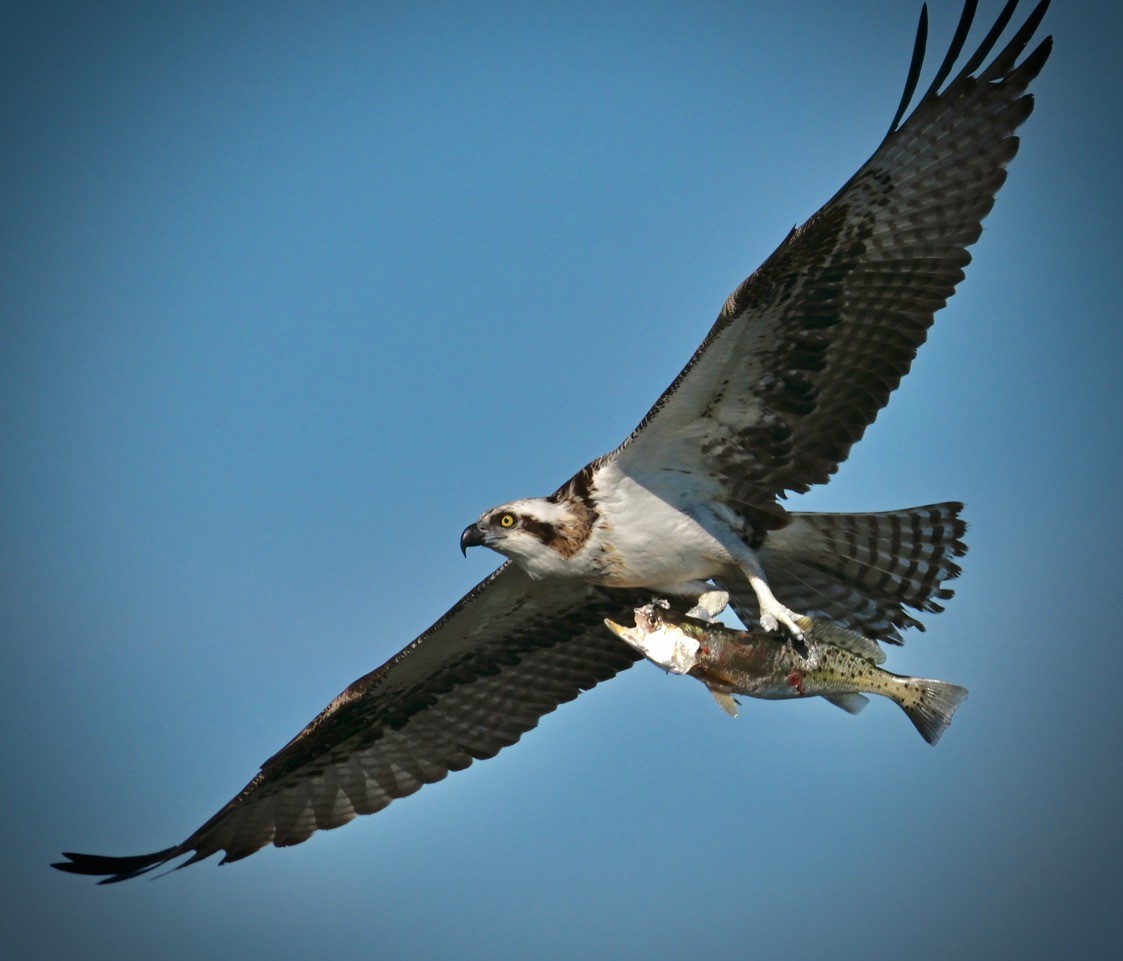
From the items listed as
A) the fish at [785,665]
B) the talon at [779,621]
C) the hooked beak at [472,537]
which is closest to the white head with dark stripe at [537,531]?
the hooked beak at [472,537]

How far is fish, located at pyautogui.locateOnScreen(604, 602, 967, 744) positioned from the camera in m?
Answer: 7.44

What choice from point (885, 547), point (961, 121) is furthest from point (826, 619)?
point (961, 121)

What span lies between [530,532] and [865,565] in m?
2.24

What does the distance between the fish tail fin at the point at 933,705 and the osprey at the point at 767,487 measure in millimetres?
790

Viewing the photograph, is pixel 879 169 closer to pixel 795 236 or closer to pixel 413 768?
pixel 795 236

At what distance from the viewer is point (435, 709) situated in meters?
10.8

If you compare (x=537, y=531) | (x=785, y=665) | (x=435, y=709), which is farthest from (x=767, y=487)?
(x=435, y=709)

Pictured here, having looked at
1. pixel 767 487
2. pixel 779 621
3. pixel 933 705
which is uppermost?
pixel 767 487

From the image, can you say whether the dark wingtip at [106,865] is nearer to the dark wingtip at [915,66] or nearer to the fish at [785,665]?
the fish at [785,665]

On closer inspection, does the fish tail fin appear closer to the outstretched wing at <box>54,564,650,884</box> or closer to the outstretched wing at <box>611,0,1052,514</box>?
the outstretched wing at <box>611,0,1052,514</box>

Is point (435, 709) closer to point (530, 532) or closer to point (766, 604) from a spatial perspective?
point (530, 532)

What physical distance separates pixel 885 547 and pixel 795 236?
2.24m

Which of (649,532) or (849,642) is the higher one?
(649,532)

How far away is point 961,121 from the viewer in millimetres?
8336
